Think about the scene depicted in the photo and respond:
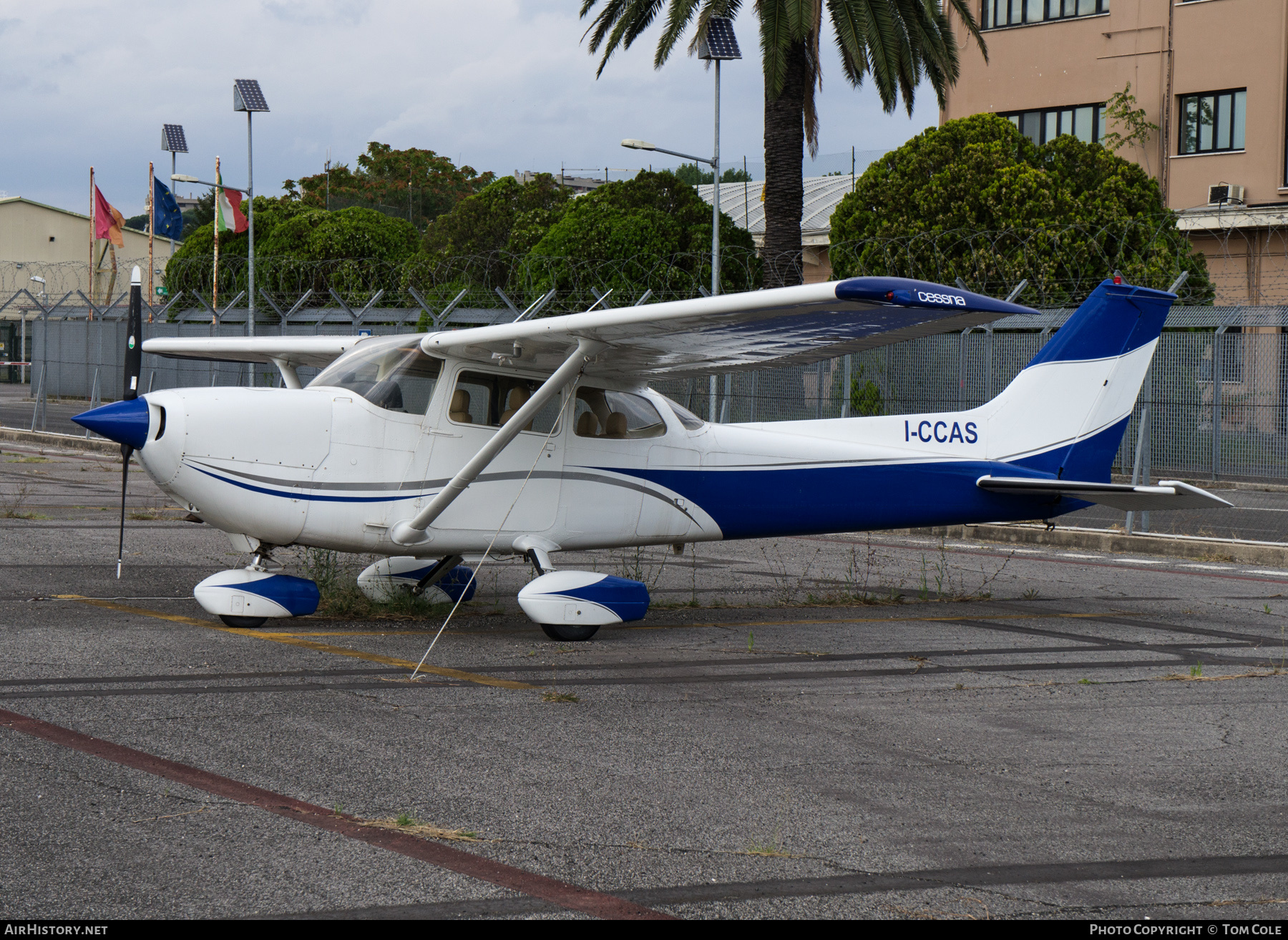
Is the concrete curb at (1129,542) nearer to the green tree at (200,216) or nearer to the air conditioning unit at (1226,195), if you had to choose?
the air conditioning unit at (1226,195)

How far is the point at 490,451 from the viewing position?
8.84 metres

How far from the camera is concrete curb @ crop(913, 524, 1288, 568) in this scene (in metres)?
14.9

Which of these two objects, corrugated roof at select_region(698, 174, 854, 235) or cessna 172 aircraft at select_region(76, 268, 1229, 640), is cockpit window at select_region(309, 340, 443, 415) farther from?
corrugated roof at select_region(698, 174, 854, 235)

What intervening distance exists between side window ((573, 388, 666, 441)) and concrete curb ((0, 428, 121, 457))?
732 inches

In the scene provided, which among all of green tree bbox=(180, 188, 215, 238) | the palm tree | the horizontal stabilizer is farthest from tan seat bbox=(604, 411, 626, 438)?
green tree bbox=(180, 188, 215, 238)

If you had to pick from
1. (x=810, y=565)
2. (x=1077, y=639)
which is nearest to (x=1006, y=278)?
(x=810, y=565)

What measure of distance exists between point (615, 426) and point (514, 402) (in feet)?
2.67

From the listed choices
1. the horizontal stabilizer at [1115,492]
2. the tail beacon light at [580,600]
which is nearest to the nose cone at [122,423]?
the tail beacon light at [580,600]

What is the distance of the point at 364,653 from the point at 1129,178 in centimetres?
2748

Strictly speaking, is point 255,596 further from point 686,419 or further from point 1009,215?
point 1009,215

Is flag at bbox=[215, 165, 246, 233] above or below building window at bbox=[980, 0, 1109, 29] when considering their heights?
below

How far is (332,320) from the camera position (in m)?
36.3

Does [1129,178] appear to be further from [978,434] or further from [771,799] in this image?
[771,799]

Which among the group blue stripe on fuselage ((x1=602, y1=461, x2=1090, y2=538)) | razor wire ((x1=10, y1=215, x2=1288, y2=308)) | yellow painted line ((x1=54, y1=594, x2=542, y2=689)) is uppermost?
razor wire ((x1=10, y1=215, x2=1288, y2=308))
